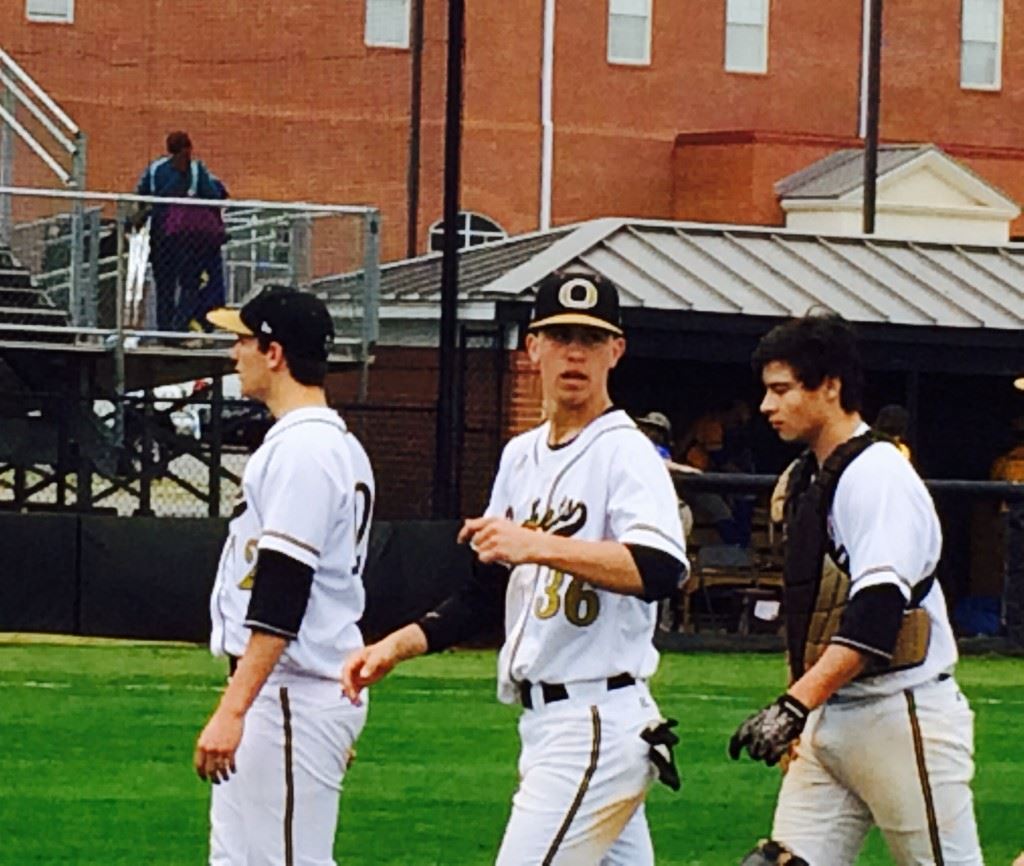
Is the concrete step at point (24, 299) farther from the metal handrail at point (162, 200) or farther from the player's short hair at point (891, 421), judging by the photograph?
the player's short hair at point (891, 421)

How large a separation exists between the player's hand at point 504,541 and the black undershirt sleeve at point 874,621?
31.9 inches

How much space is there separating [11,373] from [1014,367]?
25.8 feet

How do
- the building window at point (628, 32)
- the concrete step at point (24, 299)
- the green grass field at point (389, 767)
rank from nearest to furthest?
1. the green grass field at point (389, 767)
2. the concrete step at point (24, 299)
3. the building window at point (628, 32)

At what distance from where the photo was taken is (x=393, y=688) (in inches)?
661

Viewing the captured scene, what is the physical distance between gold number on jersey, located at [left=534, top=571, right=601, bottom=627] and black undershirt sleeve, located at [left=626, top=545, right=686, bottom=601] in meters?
0.16

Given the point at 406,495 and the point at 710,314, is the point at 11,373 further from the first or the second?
the point at 710,314

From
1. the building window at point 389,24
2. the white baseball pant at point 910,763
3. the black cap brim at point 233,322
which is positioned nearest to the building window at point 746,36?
the building window at point 389,24

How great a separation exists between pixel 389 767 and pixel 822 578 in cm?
620

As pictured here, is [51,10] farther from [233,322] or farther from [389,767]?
[233,322]

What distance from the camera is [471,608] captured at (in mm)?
7188

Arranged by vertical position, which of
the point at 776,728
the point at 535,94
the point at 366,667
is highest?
the point at 535,94

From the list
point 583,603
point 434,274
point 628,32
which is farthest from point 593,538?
point 628,32

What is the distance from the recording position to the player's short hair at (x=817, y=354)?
708 cm

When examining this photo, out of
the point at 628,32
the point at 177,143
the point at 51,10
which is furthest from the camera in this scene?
the point at 628,32
